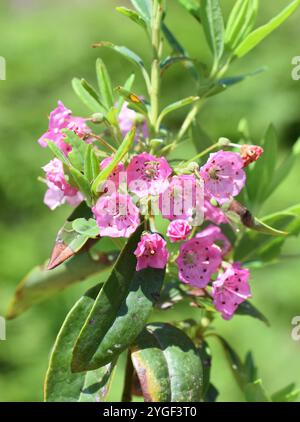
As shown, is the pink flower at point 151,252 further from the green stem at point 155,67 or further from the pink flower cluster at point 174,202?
the green stem at point 155,67

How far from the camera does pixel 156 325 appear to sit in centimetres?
117

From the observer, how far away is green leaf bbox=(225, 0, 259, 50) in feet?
4.13

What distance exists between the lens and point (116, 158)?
98 cm

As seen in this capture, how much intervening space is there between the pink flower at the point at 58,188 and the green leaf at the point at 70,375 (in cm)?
16

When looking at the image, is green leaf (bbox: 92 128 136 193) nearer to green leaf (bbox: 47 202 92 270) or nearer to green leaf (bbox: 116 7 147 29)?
green leaf (bbox: 47 202 92 270)

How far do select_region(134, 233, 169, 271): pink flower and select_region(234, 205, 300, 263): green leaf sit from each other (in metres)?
0.28

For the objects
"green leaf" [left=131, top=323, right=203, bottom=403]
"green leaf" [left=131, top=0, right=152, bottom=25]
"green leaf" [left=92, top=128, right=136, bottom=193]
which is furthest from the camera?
"green leaf" [left=131, top=0, right=152, bottom=25]

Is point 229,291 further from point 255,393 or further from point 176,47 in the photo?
point 176,47

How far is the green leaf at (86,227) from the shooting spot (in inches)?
40.4

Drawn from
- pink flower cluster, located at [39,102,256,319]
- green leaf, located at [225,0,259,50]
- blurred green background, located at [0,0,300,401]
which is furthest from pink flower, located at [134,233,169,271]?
blurred green background, located at [0,0,300,401]

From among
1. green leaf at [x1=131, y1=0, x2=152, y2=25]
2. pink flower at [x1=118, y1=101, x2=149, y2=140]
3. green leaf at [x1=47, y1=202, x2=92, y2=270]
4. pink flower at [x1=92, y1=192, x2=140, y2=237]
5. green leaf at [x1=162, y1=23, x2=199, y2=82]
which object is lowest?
green leaf at [x1=47, y1=202, x2=92, y2=270]

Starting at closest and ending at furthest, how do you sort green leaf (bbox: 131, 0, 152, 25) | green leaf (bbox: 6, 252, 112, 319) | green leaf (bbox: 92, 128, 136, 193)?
1. green leaf (bbox: 92, 128, 136, 193)
2. green leaf (bbox: 131, 0, 152, 25)
3. green leaf (bbox: 6, 252, 112, 319)

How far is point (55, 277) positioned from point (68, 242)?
24 centimetres

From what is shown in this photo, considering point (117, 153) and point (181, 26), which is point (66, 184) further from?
point (181, 26)
